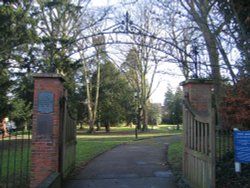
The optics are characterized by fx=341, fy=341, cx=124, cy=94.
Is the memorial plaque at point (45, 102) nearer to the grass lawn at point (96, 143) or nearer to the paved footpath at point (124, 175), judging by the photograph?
the paved footpath at point (124, 175)

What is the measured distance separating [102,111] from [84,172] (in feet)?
128

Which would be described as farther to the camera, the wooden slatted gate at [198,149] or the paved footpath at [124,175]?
the paved footpath at [124,175]

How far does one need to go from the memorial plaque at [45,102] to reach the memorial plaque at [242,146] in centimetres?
429

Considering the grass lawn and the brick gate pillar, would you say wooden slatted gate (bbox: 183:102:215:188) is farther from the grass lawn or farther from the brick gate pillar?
the grass lawn

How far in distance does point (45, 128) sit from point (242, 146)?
14.7 feet

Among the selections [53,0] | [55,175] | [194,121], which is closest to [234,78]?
[194,121]

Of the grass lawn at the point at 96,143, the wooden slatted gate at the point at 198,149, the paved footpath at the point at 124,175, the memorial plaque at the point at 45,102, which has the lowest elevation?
the paved footpath at the point at 124,175

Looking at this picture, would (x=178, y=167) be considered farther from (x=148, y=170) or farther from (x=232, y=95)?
(x=232, y=95)

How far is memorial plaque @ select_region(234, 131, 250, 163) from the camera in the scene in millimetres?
7227

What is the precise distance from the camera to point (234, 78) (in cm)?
1012

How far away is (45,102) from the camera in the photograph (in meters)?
8.16

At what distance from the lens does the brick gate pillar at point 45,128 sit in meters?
8.05

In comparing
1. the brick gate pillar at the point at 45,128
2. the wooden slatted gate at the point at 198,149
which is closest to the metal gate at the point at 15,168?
the brick gate pillar at the point at 45,128

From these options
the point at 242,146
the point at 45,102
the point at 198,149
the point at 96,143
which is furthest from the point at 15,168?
the point at 96,143
